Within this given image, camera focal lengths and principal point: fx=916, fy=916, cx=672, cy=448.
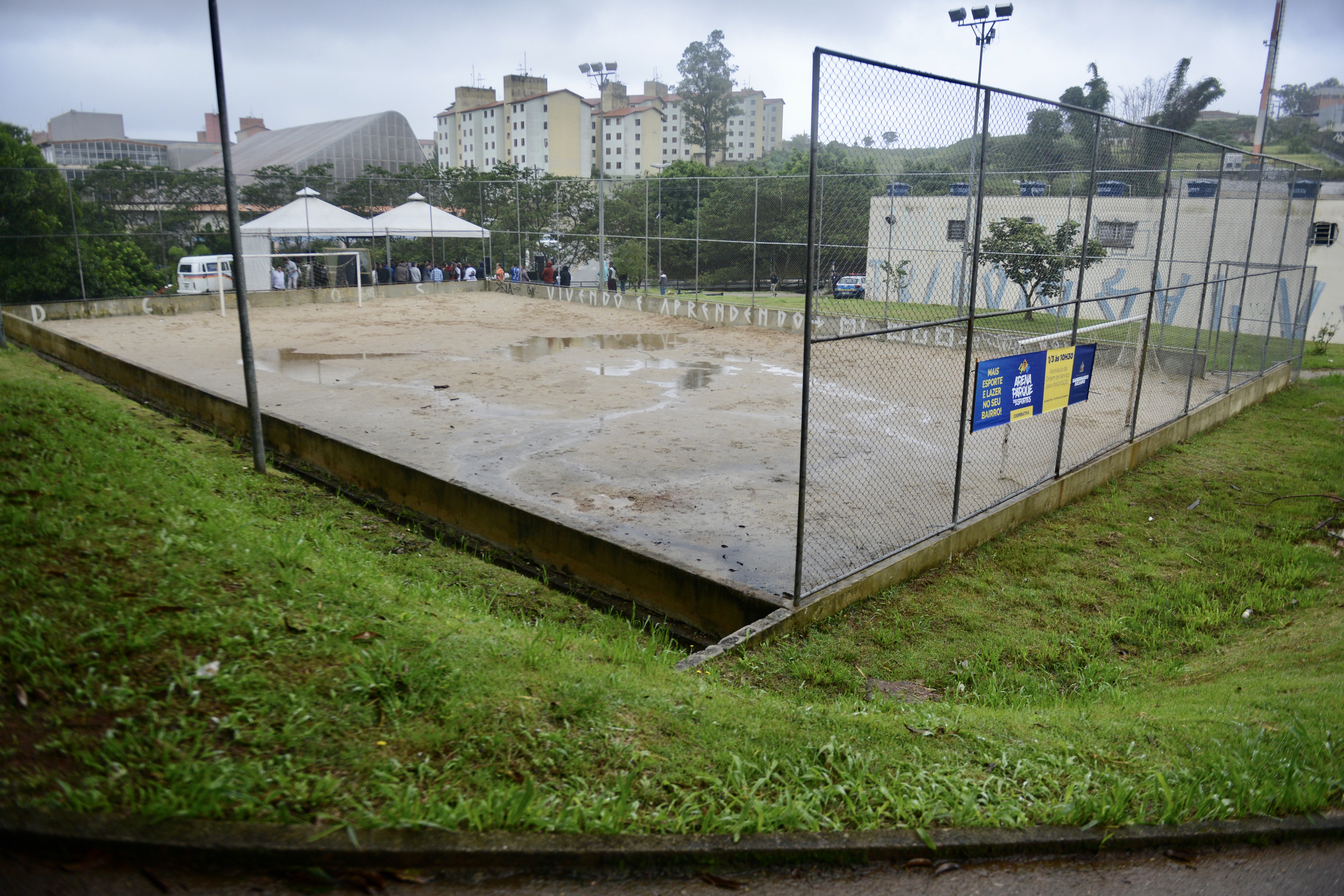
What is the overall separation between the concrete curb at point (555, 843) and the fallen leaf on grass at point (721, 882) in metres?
0.04

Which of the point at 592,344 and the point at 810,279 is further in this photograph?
the point at 592,344

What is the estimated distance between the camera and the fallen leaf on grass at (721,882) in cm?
314

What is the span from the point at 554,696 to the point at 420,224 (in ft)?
91.0

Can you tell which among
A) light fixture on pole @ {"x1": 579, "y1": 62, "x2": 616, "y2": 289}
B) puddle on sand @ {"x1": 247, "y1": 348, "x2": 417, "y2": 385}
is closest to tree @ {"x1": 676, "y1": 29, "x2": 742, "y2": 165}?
light fixture on pole @ {"x1": 579, "y1": 62, "x2": 616, "y2": 289}

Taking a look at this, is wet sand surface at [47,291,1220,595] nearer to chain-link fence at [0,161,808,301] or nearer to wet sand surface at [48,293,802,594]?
wet sand surface at [48,293,802,594]

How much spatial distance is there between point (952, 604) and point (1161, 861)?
339 cm

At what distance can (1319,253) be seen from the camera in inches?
951

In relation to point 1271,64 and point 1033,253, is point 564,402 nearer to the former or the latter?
point 1033,253

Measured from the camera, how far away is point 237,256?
9328mm

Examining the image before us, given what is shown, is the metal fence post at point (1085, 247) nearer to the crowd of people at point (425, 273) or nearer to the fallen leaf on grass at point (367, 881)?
the fallen leaf on grass at point (367, 881)

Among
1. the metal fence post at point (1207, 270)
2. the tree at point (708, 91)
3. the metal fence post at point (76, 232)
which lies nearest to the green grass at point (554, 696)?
the metal fence post at point (1207, 270)

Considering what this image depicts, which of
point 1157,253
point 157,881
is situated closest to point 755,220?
point 1157,253

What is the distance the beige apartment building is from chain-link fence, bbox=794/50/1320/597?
66.3 metres

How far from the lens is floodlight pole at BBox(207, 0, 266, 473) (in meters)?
8.53
